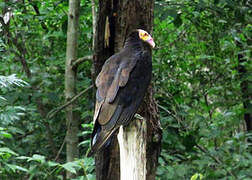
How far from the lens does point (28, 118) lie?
4879 millimetres

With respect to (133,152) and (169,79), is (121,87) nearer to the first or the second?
(133,152)

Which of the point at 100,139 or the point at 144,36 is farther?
the point at 144,36

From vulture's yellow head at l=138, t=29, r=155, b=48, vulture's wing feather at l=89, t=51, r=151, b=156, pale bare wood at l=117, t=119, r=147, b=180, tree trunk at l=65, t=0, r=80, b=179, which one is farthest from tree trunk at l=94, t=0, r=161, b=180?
tree trunk at l=65, t=0, r=80, b=179

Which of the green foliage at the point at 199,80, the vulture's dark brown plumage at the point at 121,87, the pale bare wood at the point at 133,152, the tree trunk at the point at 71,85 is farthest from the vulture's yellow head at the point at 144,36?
the tree trunk at the point at 71,85

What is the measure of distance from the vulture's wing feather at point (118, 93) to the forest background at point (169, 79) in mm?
1338

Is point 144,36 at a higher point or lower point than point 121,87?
higher

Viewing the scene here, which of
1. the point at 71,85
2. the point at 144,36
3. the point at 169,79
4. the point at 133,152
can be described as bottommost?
the point at 71,85

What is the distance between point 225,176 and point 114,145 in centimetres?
192

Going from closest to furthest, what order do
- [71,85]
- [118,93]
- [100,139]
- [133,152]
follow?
[133,152]
[100,139]
[118,93]
[71,85]

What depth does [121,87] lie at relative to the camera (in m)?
2.61

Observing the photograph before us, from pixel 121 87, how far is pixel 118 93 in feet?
0.15

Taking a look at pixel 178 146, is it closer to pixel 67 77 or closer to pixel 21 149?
pixel 67 77

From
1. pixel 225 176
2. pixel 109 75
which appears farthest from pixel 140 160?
pixel 225 176

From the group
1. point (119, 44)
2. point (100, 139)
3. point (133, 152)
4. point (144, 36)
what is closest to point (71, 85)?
point (119, 44)
